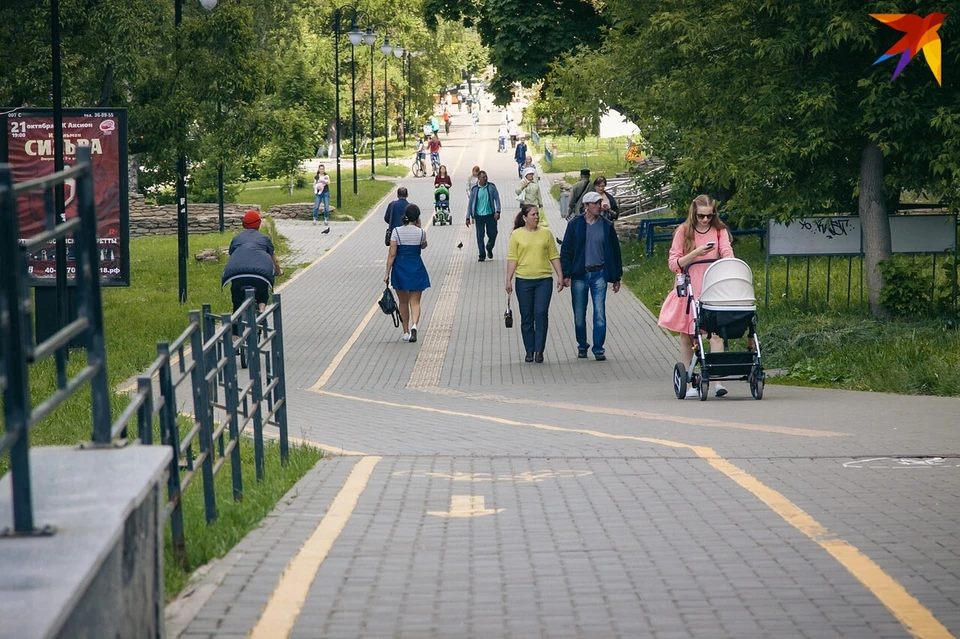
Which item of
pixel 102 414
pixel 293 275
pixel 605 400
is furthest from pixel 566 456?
pixel 293 275

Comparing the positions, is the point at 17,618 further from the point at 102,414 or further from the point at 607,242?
the point at 607,242

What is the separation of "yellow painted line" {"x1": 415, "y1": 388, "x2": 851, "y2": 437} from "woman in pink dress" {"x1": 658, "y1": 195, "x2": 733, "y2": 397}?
102cm

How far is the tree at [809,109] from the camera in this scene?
52.5 feet

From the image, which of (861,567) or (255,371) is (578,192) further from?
(861,567)

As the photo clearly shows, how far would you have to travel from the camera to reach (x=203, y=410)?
A: 23.0ft

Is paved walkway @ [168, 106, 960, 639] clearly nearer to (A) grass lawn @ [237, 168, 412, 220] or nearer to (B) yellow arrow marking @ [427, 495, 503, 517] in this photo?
(B) yellow arrow marking @ [427, 495, 503, 517]

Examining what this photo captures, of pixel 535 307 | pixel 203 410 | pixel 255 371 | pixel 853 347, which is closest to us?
pixel 203 410

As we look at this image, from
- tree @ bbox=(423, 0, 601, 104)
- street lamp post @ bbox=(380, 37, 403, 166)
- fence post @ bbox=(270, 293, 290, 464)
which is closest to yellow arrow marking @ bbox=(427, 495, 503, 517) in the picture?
fence post @ bbox=(270, 293, 290, 464)

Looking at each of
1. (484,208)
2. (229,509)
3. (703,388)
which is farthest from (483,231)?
(229,509)

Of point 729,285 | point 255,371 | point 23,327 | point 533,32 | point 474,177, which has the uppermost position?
point 533,32

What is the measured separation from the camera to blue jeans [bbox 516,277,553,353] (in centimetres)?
1653

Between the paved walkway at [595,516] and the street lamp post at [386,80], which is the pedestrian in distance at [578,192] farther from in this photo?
the street lamp post at [386,80]

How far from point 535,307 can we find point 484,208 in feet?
42.7

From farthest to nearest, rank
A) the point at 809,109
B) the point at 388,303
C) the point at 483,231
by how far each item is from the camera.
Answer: the point at 483,231
the point at 388,303
the point at 809,109
